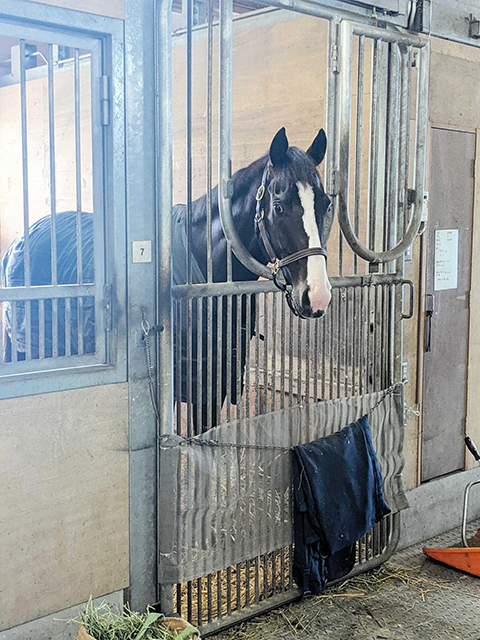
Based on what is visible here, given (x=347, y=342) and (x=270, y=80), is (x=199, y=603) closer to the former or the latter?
(x=347, y=342)

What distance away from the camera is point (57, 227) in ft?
11.0

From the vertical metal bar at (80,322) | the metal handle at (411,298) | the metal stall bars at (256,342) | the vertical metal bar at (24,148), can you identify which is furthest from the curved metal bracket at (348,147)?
the vertical metal bar at (24,148)

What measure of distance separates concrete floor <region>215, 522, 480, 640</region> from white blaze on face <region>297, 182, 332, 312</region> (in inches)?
48.1

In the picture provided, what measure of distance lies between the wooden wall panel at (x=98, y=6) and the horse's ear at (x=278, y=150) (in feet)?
2.04

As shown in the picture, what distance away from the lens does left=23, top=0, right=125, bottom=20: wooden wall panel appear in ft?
6.75

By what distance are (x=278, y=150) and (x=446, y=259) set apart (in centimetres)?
147

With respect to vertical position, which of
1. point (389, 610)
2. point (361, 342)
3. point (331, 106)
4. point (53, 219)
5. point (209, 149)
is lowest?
point (389, 610)

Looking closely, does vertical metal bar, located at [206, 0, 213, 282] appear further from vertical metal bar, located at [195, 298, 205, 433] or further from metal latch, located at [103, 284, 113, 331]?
metal latch, located at [103, 284, 113, 331]

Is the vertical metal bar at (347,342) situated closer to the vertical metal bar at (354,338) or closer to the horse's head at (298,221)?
the vertical metal bar at (354,338)

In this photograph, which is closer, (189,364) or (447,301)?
(189,364)

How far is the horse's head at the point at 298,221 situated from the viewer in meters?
2.43

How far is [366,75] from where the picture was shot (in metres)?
3.26

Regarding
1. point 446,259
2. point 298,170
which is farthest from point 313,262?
point 446,259

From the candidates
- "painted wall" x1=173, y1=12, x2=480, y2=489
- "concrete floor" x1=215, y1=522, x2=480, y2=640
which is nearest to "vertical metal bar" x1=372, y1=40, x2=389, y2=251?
"painted wall" x1=173, y1=12, x2=480, y2=489
